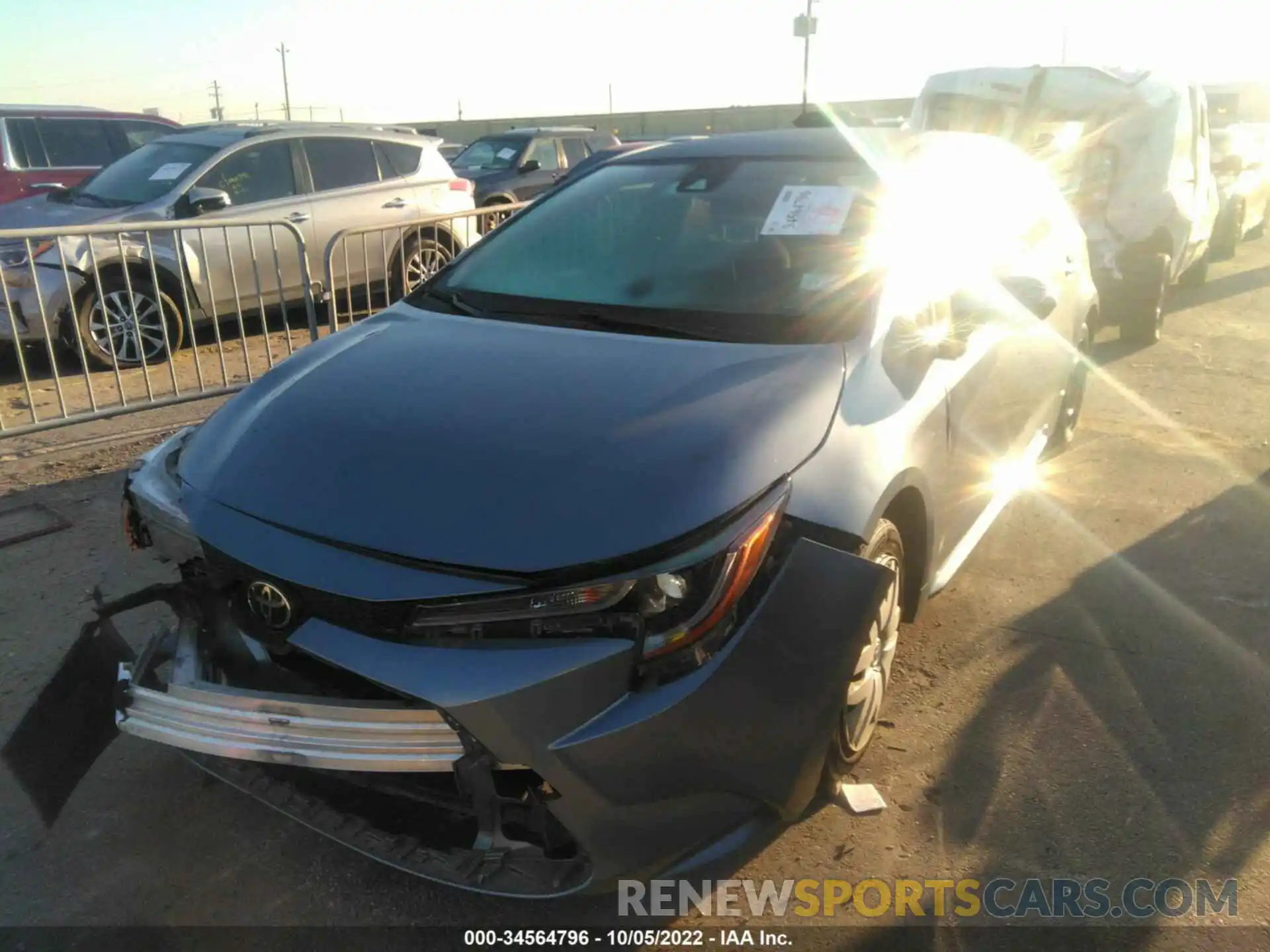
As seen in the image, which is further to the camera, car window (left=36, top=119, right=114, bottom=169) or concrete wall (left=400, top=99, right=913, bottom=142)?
concrete wall (left=400, top=99, right=913, bottom=142)

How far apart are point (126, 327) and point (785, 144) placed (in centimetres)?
539

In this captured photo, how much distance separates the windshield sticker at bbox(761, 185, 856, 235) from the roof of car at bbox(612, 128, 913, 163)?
0.23m

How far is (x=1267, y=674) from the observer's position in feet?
10.8

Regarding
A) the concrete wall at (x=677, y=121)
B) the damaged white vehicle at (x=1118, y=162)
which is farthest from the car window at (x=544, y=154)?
the concrete wall at (x=677, y=121)

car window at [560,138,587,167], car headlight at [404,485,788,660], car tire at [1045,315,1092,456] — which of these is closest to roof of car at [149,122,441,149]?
car window at [560,138,587,167]

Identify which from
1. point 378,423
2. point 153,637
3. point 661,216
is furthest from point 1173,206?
point 153,637

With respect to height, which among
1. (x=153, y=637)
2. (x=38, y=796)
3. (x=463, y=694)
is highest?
(x=463, y=694)

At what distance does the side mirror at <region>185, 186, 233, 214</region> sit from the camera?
724 cm

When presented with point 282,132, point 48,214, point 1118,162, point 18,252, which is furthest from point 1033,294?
point 48,214

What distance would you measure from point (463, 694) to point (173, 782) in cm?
143

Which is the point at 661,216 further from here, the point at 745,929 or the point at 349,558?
the point at 745,929

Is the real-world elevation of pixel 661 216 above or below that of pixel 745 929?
above

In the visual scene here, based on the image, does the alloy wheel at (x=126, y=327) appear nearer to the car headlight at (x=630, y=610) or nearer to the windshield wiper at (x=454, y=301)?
the windshield wiper at (x=454, y=301)

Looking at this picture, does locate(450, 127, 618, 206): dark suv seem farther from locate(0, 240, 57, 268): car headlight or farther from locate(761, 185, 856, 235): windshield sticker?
locate(761, 185, 856, 235): windshield sticker
